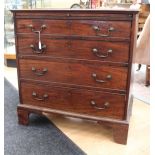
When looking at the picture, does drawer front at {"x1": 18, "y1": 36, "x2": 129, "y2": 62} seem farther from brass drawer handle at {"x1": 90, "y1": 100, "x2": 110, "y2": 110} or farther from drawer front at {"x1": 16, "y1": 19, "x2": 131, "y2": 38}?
brass drawer handle at {"x1": 90, "y1": 100, "x2": 110, "y2": 110}

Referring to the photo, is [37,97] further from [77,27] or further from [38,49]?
[77,27]

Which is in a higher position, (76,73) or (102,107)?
(76,73)

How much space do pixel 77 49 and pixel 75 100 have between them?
35cm

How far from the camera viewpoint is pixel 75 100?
1.63 metres

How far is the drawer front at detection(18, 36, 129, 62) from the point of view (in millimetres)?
1430

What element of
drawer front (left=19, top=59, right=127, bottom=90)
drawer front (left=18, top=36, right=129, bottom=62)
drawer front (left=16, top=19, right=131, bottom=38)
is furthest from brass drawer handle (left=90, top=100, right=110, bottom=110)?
drawer front (left=16, top=19, right=131, bottom=38)

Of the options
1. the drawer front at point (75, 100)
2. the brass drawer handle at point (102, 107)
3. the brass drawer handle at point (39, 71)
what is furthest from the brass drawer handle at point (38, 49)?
the brass drawer handle at point (102, 107)

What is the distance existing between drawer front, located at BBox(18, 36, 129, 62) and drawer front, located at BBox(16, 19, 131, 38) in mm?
50

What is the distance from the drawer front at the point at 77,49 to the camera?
1.43 m

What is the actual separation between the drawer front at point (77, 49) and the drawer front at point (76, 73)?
6 cm

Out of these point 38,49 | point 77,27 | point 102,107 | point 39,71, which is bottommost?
point 102,107

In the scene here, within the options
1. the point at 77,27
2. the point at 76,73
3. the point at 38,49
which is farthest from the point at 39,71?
the point at 77,27

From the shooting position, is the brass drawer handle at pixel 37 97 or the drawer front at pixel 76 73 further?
the brass drawer handle at pixel 37 97

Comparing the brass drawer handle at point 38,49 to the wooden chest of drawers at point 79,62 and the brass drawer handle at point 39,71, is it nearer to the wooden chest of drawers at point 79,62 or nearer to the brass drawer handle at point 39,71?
the wooden chest of drawers at point 79,62
